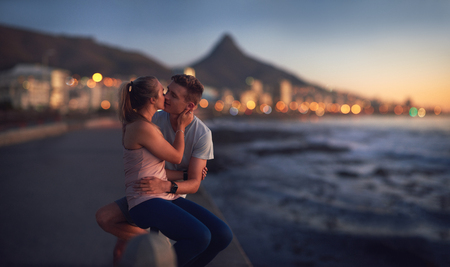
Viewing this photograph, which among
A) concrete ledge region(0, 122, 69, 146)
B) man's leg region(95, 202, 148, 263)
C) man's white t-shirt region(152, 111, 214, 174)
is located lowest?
concrete ledge region(0, 122, 69, 146)

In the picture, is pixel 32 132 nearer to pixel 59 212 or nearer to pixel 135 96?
pixel 59 212

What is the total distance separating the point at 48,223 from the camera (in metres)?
4.40

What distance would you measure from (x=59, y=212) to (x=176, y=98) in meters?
3.72

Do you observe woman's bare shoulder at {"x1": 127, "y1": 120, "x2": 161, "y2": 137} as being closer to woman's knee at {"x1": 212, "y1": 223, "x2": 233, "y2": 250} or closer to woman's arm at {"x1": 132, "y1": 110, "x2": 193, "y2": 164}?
woman's arm at {"x1": 132, "y1": 110, "x2": 193, "y2": 164}

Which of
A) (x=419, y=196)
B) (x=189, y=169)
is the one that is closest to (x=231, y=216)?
(x=189, y=169)

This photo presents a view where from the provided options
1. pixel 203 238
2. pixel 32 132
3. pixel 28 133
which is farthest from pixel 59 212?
pixel 32 132

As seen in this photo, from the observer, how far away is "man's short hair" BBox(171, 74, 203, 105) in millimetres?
2287

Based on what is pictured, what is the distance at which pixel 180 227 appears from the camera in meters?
2.06

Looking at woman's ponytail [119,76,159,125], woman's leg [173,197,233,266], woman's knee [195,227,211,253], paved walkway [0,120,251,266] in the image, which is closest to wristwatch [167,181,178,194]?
woman's leg [173,197,233,266]

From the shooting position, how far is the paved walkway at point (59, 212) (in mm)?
3324

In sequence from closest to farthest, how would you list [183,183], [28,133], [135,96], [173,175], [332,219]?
1. [135,96]
2. [183,183]
3. [173,175]
4. [332,219]
5. [28,133]

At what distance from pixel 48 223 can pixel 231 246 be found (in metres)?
2.66

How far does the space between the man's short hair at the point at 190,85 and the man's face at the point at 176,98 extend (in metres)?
0.03

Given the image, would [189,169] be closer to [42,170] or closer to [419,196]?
[42,170]
